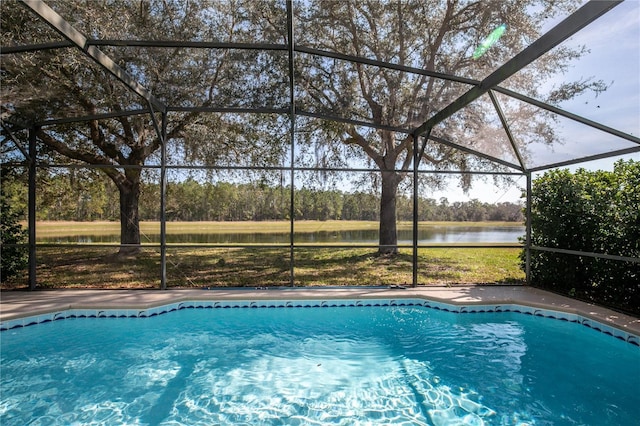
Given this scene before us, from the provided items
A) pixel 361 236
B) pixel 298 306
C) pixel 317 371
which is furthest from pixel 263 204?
pixel 317 371

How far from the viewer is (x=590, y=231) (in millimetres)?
5590

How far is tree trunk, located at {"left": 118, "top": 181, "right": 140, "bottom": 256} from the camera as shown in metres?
7.12

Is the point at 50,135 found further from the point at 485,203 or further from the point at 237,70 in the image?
the point at 485,203

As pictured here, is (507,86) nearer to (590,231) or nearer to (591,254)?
(591,254)

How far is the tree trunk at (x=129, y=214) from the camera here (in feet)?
23.4

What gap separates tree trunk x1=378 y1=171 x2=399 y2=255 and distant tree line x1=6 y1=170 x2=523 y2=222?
136 mm

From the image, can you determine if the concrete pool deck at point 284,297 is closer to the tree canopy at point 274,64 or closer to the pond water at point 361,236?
the pond water at point 361,236

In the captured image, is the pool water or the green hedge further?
the green hedge

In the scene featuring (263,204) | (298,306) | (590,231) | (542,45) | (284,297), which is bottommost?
(298,306)

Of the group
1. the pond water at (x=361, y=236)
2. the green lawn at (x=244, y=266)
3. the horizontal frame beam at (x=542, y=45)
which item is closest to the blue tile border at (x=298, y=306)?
the green lawn at (x=244, y=266)

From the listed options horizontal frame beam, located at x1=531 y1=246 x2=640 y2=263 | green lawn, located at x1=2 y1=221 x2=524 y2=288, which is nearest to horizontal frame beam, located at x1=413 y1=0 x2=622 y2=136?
horizontal frame beam, located at x1=531 y1=246 x2=640 y2=263

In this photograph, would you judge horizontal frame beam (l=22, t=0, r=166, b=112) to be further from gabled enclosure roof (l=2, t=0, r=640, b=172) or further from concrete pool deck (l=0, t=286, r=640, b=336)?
concrete pool deck (l=0, t=286, r=640, b=336)

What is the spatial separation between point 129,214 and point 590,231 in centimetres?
818

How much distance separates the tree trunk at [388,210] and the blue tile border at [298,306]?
2.31 meters
